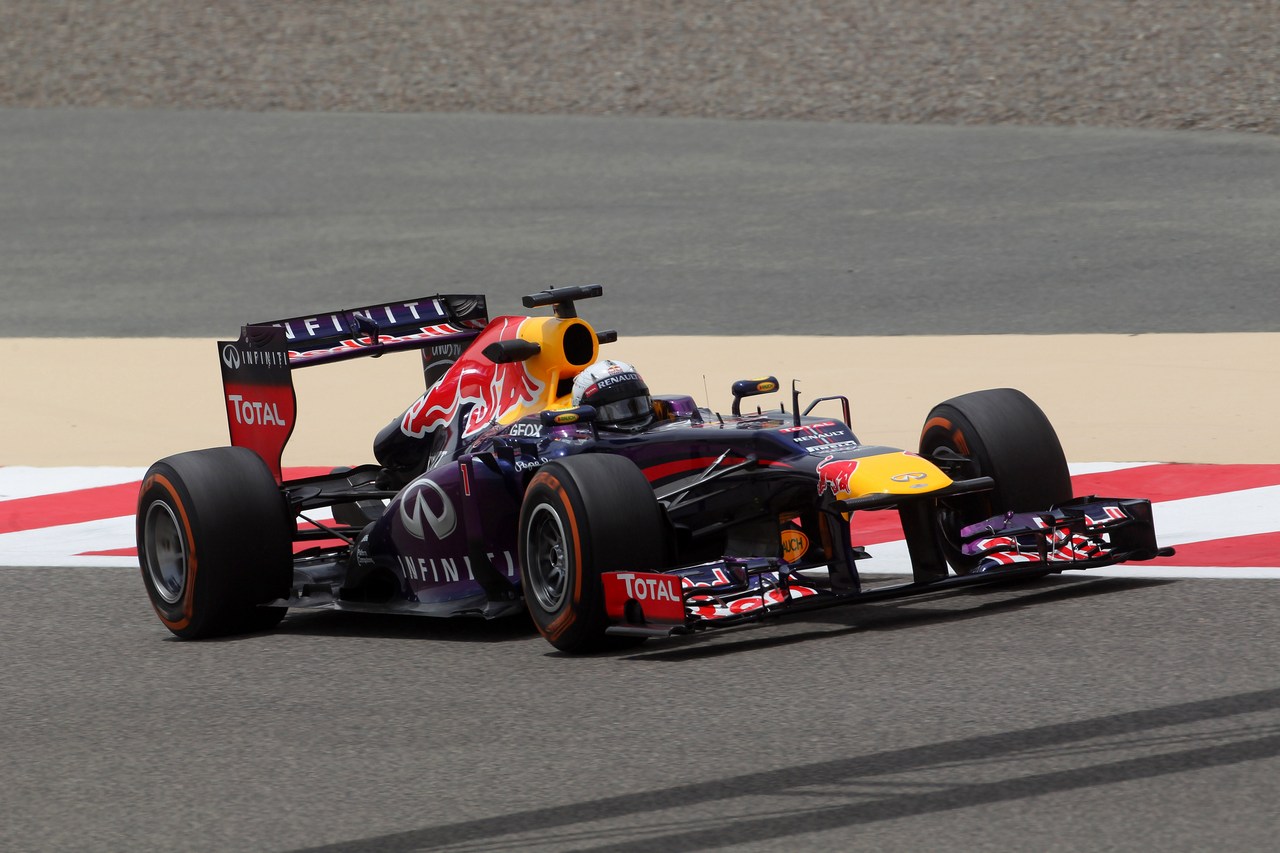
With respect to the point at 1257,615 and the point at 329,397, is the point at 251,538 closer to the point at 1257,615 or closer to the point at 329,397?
the point at 1257,615

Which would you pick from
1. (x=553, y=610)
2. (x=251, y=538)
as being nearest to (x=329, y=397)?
(x=251, y=538)

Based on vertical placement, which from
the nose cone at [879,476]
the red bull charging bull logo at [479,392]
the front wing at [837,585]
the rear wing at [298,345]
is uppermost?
the rear wing at [298,345]

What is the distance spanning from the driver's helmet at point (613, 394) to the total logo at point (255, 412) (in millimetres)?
1468

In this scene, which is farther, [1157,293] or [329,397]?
[1157,293]

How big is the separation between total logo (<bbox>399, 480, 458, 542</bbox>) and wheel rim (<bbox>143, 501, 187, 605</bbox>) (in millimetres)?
933

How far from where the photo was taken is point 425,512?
7930 millimetres

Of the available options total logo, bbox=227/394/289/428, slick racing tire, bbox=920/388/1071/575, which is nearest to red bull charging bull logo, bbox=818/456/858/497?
slick racing tire, bbox=920/388/1071/575

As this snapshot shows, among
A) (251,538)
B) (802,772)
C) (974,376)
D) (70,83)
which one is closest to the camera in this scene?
(802,772)

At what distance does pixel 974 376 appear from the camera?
12.8 meters

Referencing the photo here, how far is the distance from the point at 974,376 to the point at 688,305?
12.3 feet

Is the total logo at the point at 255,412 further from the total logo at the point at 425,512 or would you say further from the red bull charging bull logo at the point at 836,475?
the red bull charging bull logo at the point at 836,475

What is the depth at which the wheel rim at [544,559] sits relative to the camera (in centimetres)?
732

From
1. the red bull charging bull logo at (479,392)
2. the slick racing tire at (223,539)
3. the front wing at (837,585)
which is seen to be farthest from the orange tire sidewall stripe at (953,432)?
the slick racing tire at (223,539)

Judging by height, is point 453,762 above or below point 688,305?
below
